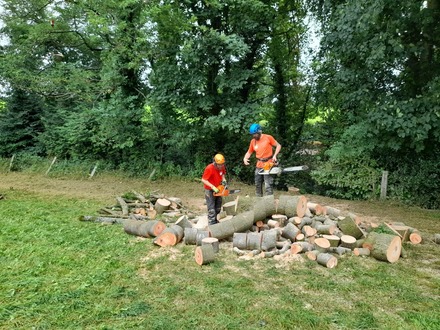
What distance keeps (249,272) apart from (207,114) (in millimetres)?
8562

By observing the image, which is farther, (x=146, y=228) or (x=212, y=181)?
(x=212, y=181)

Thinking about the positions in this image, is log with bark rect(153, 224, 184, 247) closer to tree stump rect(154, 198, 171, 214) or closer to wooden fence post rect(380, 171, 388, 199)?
tree stump rect(154, 198, 171, 214)

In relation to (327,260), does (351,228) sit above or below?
above

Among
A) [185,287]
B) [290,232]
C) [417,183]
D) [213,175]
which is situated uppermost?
[213,175]

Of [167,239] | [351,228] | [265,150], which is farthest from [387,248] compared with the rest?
[167,239]

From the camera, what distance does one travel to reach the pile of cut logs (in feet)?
16.3

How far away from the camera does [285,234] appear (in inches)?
217

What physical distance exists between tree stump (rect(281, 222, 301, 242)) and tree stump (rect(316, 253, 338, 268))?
28.1 inches

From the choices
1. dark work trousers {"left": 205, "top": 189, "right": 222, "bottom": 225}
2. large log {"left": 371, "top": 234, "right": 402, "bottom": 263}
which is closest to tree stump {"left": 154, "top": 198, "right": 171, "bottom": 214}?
dark work trousers {"left": 205, "top": 189, "right": 222, "bottom": 225}

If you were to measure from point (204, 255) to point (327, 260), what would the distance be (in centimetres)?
174

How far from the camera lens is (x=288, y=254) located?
499 centimetres

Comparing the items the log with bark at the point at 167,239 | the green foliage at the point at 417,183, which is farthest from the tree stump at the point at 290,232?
the green foliage at the point at 417,183

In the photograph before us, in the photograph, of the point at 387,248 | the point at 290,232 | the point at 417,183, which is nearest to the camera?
the point at 387,248

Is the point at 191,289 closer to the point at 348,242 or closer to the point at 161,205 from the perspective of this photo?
the point at 348,242
